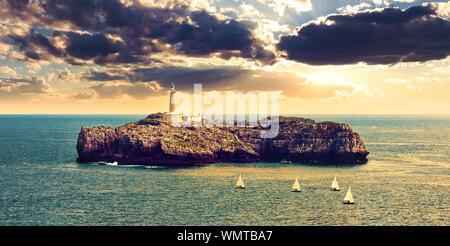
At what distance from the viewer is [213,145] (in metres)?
134

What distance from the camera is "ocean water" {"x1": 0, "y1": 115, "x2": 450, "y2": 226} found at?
210 ft

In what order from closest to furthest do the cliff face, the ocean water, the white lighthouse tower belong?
the ocean water → the cliff face → the white lighthouse tower

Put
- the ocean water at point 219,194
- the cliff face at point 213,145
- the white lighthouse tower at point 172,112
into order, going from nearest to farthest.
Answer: the ocean water at point 219,194 → the cliff face at point 213,145 → the white lighthouse tower at point 172,112

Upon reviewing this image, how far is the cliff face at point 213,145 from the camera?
12338cm

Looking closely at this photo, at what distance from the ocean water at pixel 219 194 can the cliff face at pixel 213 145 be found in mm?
6979

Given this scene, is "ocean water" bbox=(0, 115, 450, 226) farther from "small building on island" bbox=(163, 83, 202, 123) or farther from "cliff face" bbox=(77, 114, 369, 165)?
"small building on island" bbox=(163, 83, 202, 123)

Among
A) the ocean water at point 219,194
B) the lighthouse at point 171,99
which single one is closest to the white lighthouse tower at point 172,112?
the lighthouse at point 171,99

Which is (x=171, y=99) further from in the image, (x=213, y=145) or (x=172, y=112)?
(x=213, y=145)

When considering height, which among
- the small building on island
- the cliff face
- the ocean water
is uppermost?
the small building on island

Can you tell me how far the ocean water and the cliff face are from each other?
6979mm

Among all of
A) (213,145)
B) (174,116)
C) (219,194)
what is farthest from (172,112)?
(219,194)

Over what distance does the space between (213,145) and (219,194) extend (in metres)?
53.4

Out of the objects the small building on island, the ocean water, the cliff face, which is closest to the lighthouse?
the small building on island

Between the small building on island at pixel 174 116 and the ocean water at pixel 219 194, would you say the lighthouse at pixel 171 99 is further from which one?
the ocean water at pixel 219 194
